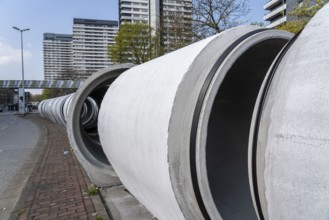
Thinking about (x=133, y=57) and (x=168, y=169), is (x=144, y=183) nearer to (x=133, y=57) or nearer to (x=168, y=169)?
(x=168, y=169)

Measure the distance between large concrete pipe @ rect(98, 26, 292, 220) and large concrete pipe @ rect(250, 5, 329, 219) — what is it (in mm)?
656

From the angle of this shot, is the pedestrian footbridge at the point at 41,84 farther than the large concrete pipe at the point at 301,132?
Yes

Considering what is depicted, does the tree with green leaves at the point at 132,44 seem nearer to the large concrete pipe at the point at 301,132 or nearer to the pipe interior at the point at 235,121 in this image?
the pipe interior at the point at 235,121

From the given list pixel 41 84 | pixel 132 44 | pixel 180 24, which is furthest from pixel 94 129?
pixel 41 84

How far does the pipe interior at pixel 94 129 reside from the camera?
6565mm

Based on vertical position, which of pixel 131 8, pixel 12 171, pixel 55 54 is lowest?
pixel 12 171

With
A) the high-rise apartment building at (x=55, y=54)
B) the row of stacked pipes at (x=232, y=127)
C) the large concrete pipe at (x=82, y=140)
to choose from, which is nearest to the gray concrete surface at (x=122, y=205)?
the large concrete pipe at (x=82, y=140)

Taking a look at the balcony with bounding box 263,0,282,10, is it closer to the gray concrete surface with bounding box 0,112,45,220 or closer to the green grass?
the gray concrete surface with bounding box 0,112,45,220

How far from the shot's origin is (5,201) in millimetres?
5617

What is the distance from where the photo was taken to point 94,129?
11812 mm

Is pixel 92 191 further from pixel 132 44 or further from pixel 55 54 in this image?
pixel 55 54

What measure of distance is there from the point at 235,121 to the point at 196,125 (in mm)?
1116

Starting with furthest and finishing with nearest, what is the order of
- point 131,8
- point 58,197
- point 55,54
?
point 55,54 < point 131,8 < point 58,197

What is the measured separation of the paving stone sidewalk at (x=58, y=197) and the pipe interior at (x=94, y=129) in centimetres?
57
